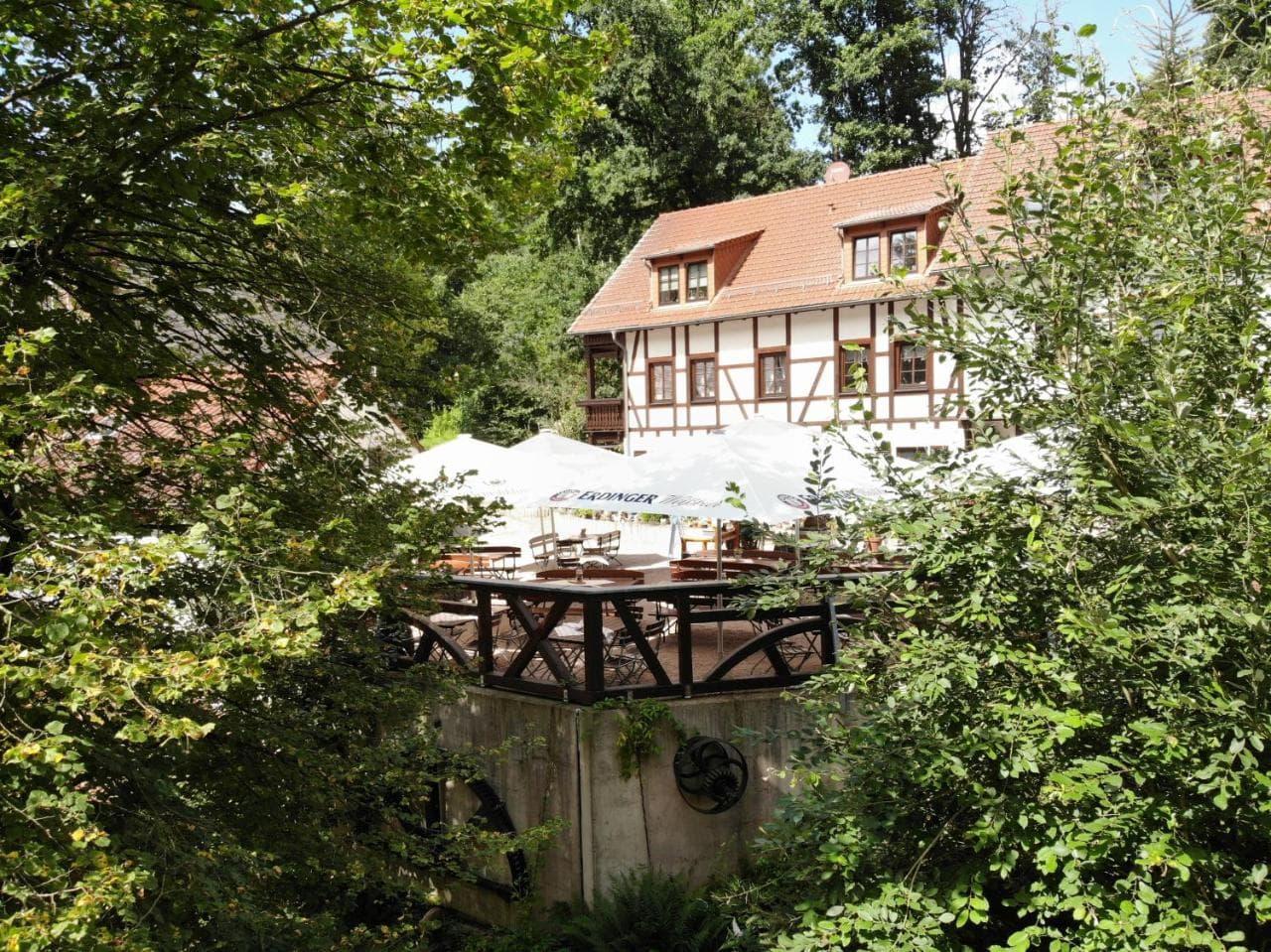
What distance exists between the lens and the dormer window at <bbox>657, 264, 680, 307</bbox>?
90.0 feet

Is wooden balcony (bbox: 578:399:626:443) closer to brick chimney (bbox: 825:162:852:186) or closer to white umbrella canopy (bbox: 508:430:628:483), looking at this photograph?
brick chimney (bbox: 825:162:852:186)

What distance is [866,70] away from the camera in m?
32.2

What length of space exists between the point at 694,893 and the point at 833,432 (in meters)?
4.91

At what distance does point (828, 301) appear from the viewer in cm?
2356

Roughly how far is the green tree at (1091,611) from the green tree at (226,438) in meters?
2.05

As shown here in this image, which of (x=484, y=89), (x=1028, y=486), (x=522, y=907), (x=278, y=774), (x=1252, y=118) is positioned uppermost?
(x=484, y=89)

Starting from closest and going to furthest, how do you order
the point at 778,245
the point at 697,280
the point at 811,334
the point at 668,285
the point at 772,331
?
the point at 811,334 < the point at 772,331 < the point at 778,245 < the point at 697,280 < the point at 668,285

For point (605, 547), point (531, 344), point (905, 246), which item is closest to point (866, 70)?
point (905, 246)

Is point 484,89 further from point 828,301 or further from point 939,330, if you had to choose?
point 828,301

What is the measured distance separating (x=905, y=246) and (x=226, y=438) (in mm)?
22010

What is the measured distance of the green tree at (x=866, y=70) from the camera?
32344 millimetres

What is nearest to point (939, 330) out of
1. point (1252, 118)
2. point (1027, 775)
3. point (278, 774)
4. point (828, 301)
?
point (1252, 118)

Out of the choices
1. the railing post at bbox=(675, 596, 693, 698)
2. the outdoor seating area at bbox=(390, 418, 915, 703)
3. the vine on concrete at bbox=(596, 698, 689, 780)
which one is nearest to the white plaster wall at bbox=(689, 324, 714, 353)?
A: the outdoor seating area at bbox=(390, 418, 915, 703)

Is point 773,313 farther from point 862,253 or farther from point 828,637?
point 828,637
